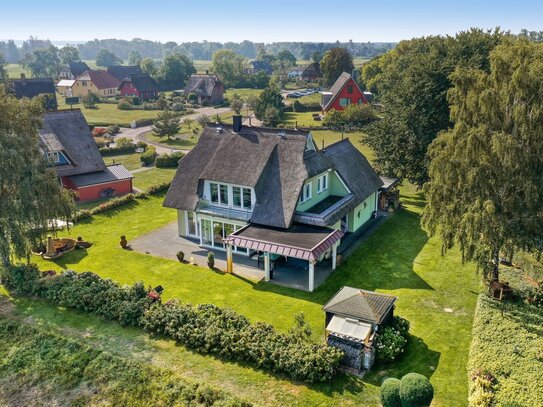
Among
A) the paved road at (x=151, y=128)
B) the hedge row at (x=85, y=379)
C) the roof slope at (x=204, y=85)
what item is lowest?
the hedge row at (x=85, y=379)

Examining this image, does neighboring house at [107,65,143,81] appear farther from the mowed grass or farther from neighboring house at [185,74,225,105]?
the mowed grass

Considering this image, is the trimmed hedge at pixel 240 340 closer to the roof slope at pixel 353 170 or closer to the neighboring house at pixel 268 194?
the neighboring house at pixel 268 194

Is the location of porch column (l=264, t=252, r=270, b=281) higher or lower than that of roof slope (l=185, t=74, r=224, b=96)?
lower

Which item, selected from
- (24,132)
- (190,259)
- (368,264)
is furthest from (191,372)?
(24,132)

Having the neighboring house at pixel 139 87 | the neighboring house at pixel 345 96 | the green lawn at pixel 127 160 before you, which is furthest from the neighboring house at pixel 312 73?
the green lawn at pixel 127 160

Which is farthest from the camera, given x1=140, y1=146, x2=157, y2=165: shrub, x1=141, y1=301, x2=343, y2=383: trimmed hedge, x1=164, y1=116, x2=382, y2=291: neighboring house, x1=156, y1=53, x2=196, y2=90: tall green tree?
x1=156, y1=53, x2=196, y2=90: tall green tree

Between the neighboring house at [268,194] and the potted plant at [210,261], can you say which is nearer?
the neighboring house at [268,194]

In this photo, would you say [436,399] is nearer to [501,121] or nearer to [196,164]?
[501,121]

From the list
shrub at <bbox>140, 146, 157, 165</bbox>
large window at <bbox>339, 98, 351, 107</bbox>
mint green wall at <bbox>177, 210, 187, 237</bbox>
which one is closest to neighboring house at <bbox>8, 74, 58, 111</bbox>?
shrub at <bbox>140, 146, 157, 165</bbox>
